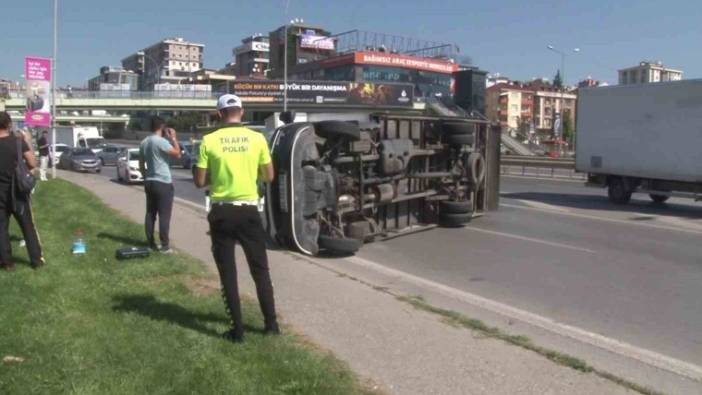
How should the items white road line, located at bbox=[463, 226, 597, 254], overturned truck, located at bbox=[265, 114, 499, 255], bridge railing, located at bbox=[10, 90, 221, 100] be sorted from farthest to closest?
bridge railing, located at bbox=[10, 90, 221, 100]
white road line, located at bbox=[463, 226, 597, 254]
overturned truck, located at bbox=[265, 114, 499, 255]

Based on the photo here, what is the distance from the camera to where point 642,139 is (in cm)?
1930

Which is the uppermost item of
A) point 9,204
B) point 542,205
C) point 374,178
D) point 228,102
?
point 228,102

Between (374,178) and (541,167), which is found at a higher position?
(374,178)

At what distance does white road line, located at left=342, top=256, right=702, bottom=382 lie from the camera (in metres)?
5.83

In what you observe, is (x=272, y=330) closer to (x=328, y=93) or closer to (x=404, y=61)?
(x=328, y=93)

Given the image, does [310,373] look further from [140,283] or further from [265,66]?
[265,66]

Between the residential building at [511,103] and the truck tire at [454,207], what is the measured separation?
396 feet

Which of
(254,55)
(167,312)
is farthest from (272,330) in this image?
(254,55)

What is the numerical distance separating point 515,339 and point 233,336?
2285mm

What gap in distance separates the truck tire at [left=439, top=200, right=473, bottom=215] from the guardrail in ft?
70.2

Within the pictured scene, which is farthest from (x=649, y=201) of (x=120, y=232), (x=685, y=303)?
(x=120, y=232)

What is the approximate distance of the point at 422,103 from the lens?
93000mm

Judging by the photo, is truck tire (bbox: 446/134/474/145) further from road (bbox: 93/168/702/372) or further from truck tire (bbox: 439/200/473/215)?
road (bbox: 93/168/702/372)

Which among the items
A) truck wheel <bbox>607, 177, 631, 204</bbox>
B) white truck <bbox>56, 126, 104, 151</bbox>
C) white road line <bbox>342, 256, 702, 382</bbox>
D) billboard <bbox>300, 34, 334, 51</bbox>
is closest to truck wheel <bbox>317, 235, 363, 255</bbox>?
white road line <bbox>342, 256, 702, 382</bbox>
